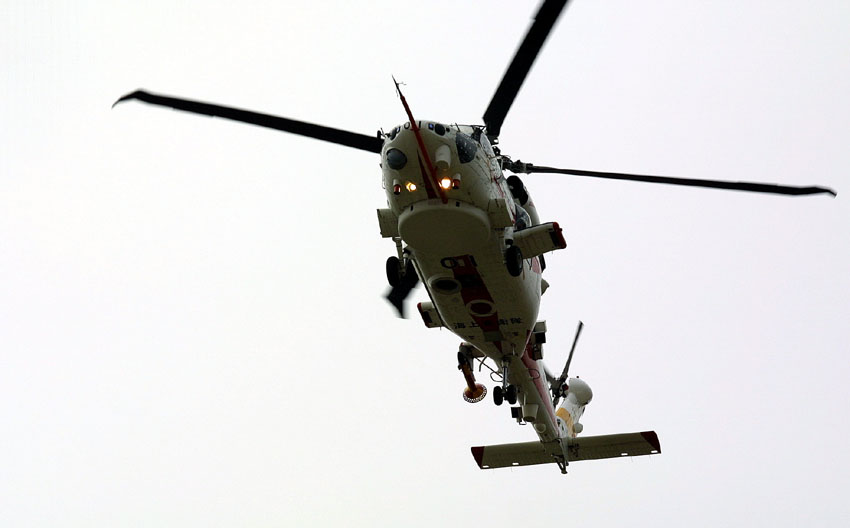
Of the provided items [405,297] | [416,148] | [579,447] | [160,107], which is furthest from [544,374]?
[160,107]

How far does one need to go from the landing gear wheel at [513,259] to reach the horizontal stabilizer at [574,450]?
7.09 meters

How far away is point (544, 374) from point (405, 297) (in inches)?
231

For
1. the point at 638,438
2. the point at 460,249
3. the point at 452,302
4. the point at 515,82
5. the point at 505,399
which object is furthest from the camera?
the point at 638,438

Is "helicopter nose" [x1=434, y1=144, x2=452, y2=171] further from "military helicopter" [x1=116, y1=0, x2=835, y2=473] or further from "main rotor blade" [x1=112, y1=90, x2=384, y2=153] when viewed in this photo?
"main rotor blade" [x1=112, y1=90, x2=384, y2=153]

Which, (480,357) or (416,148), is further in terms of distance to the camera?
(480,357)

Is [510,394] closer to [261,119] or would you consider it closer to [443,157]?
[443,157]

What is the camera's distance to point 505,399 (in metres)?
20.2

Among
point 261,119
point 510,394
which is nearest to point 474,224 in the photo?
point 261,119

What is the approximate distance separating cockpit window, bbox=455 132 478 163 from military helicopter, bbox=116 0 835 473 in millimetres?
25

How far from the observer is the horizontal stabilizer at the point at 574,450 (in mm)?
22062

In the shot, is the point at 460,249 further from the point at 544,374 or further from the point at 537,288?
the point at 544,374

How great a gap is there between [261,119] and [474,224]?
4.29 meters

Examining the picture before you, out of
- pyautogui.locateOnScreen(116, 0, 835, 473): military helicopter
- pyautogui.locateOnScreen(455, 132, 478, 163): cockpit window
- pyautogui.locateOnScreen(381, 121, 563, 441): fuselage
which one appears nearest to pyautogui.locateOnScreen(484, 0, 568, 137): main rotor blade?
pyautogui.locateOnScreen(116, 0, 835, 473): military helicopter

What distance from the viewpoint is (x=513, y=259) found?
56.5 feet
